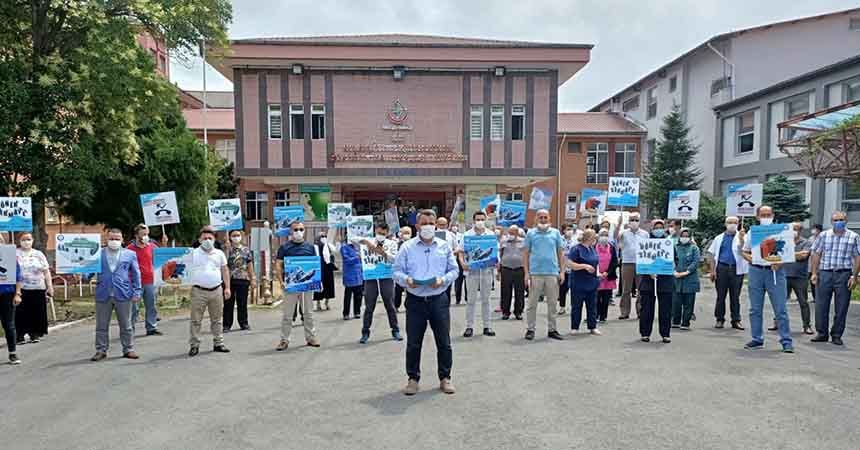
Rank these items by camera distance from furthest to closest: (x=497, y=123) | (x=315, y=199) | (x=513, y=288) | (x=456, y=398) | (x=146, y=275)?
(x=315, y=199)
(x=497, y=123)
(x=513, y=288)
(x=146, y=275)
(x=456, y=398)

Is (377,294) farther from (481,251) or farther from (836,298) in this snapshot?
(836,298)

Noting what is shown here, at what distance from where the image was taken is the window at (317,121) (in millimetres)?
26406

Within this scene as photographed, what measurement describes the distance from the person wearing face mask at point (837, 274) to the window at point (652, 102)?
32.5 metres

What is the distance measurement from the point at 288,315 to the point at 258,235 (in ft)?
19.9

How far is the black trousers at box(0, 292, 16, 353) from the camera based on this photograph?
26.5ft

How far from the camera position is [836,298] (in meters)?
8.81

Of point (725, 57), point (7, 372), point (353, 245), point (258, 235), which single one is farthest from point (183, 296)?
point (725, 57)

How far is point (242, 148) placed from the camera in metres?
26.2

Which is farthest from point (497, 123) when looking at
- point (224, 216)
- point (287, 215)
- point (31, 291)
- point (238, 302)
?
point (31, 291)

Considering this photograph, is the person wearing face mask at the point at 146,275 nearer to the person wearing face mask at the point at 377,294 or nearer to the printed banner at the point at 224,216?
the printed banner at the point at 224,216

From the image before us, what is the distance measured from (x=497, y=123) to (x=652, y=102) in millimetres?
17924

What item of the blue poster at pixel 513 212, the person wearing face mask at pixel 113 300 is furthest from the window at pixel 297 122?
the person wearing face mask at pixel 113 300

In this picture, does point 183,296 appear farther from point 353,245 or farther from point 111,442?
point 111,442

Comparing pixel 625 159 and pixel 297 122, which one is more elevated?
pixel 297 122
